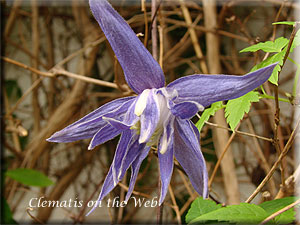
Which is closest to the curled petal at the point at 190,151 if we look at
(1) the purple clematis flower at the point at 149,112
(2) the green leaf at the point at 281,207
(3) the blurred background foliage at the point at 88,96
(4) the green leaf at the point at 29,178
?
(1) the purple clematis flower at the point at 149,112

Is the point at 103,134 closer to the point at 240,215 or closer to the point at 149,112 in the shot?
the point at 149,112

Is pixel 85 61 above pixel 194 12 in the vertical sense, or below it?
below

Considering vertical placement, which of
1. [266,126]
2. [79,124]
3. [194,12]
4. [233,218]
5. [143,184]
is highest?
[194,12]

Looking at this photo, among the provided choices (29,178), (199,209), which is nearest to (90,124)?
(199,209)

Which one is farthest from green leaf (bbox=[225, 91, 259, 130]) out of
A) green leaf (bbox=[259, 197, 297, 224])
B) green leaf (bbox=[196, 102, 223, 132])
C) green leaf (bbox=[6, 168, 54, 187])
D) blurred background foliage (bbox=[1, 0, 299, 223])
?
green leaf (bbox=[6, 168, 54, 187])

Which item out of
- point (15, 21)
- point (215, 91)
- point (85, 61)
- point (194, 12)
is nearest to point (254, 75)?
point (215, 91)

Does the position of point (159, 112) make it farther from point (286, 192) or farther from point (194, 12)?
point (194, 12)
